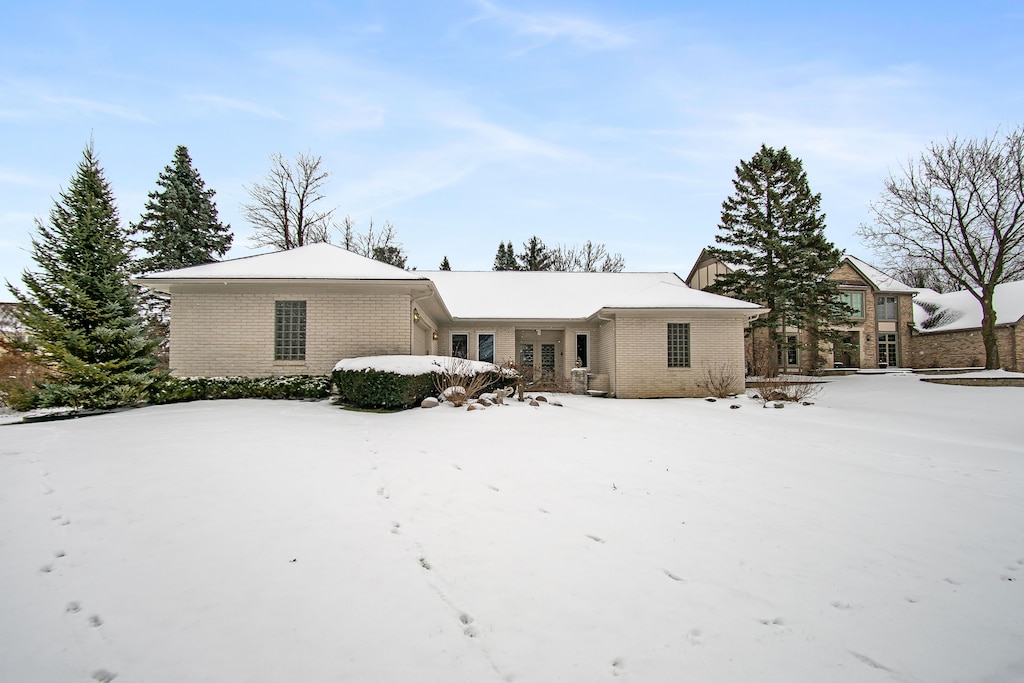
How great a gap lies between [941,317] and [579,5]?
29718 mm

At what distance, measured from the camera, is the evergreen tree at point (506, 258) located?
40147mm

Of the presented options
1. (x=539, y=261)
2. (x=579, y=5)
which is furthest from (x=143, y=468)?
(x=539, y=261)

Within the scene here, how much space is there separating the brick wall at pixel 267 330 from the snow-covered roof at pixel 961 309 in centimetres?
2867

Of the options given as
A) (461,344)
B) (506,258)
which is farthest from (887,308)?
(506,258)

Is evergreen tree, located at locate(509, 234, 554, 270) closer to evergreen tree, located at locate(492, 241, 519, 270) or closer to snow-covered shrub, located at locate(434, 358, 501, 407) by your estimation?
evergreen tree, located at locate(492, 241, 519, 270)

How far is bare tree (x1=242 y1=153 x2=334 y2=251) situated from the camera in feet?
91.8

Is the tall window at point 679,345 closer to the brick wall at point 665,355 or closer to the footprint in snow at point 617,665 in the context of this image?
the brick wall at point 665,355

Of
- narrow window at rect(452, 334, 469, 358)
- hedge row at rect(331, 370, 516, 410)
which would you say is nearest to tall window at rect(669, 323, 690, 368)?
narrow window at rect(452, 334, 469, 358)

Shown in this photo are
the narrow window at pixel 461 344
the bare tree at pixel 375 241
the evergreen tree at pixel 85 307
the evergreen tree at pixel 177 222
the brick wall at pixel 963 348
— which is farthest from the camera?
the bare tree at pixel 375 241

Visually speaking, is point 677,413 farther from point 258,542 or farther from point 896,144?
point 896,144

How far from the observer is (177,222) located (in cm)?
2255

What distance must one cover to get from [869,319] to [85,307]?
3417 centimetres

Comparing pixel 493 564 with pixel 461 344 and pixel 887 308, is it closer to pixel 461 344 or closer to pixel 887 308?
pixel 461 344

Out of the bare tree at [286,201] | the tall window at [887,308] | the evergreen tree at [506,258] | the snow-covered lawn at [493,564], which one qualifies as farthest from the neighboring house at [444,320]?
the evergreen tree at [506,258]
